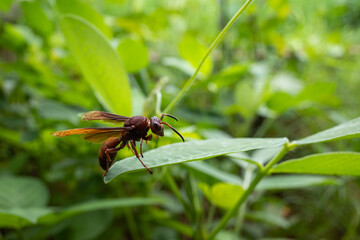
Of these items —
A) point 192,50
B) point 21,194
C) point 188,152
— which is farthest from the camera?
point 192,50

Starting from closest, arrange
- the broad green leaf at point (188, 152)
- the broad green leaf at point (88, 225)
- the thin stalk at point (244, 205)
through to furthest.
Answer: the broad green leaf at point (188, 152)
the thin stalk at point (244, 205)
the broad green leaf at point (88, 225)

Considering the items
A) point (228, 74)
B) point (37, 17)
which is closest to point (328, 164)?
point (228, 74)

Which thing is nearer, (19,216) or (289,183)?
(19,216)

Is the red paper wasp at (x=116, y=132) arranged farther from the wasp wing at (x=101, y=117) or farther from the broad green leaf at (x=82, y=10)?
the broad green leaf at (x=82, y=10)

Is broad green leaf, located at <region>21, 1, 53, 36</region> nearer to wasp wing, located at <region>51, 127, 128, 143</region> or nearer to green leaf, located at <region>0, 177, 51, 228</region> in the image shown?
green leaf, located at <region>0, 177, 51, 228</region>

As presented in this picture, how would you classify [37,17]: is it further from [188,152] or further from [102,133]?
[188,152]

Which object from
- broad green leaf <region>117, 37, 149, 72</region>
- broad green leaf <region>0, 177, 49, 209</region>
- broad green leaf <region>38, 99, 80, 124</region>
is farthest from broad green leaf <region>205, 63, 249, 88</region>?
broad green leaf <region>0, 177, 49, 209</region>

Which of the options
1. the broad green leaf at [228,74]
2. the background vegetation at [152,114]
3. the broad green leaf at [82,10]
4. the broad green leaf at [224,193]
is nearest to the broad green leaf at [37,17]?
the background vegetation at [152,114]
